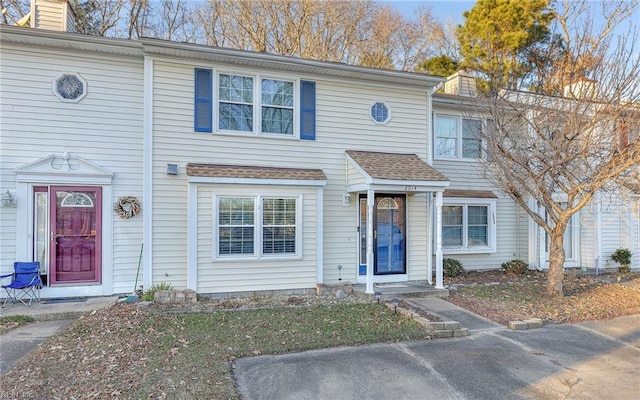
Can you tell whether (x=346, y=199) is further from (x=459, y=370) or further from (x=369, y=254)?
(x=459, y=370)

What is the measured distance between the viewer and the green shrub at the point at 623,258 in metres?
12.2

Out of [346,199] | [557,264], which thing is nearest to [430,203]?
[346,199]

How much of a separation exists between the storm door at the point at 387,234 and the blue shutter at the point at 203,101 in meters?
4.06

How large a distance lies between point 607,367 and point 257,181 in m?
6.51

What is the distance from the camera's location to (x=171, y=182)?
793 centimetres

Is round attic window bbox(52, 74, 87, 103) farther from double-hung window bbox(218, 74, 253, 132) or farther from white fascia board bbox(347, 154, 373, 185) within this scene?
white fascia board bbox(347, 154, 373, 185)

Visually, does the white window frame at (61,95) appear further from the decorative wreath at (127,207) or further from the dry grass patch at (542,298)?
the dry grass patch at (542,298)

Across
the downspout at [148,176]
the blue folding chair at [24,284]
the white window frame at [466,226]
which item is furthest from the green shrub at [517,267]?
the blue folding chair at [24,284]

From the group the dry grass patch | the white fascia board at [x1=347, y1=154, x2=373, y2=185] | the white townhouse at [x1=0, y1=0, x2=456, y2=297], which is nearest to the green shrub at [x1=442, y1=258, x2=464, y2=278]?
the dry grass patch

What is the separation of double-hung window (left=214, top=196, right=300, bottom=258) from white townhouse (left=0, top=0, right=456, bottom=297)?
0.08 ft

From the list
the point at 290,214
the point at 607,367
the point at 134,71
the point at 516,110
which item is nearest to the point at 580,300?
the point at 607,367

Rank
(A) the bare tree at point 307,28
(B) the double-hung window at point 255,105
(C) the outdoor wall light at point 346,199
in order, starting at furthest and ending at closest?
(A) the bare tree at point 307,28, (C) the outdoor wall light at point 346,199, (B) the double-hung window at point 255,105

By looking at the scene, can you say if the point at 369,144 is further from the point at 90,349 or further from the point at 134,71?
the point at 90,349

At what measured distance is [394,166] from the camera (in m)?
8.80
